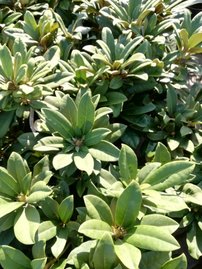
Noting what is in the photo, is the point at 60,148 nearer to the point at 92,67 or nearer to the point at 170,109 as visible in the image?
the point at 92,67

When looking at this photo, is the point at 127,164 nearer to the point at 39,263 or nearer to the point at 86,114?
the point at 86,114

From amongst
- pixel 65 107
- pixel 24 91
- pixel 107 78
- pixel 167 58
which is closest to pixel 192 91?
pixel 167 58

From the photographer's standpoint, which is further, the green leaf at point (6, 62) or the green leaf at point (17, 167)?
the green leaf at point (6, 62)

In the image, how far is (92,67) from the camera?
1328 millimetres

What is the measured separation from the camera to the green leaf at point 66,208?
1064mm

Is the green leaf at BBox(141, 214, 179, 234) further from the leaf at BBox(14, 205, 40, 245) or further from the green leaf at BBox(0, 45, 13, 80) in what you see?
the green leaf at BBox(0, 45, 13, 80)

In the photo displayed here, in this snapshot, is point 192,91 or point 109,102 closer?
point 109,102

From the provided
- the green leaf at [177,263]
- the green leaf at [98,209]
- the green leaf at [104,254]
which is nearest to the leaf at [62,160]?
the green leaf at [98,209]

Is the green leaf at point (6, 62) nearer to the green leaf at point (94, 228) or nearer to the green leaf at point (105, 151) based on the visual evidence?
the green leaf at point (105, 151)

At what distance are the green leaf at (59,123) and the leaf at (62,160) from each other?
0.06m

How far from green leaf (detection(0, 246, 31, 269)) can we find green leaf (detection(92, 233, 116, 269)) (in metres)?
0.19

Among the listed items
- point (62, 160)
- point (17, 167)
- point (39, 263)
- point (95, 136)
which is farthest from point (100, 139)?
point (39, 263)

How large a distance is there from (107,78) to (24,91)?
32 centimetres

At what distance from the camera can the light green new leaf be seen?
39.5 inches
